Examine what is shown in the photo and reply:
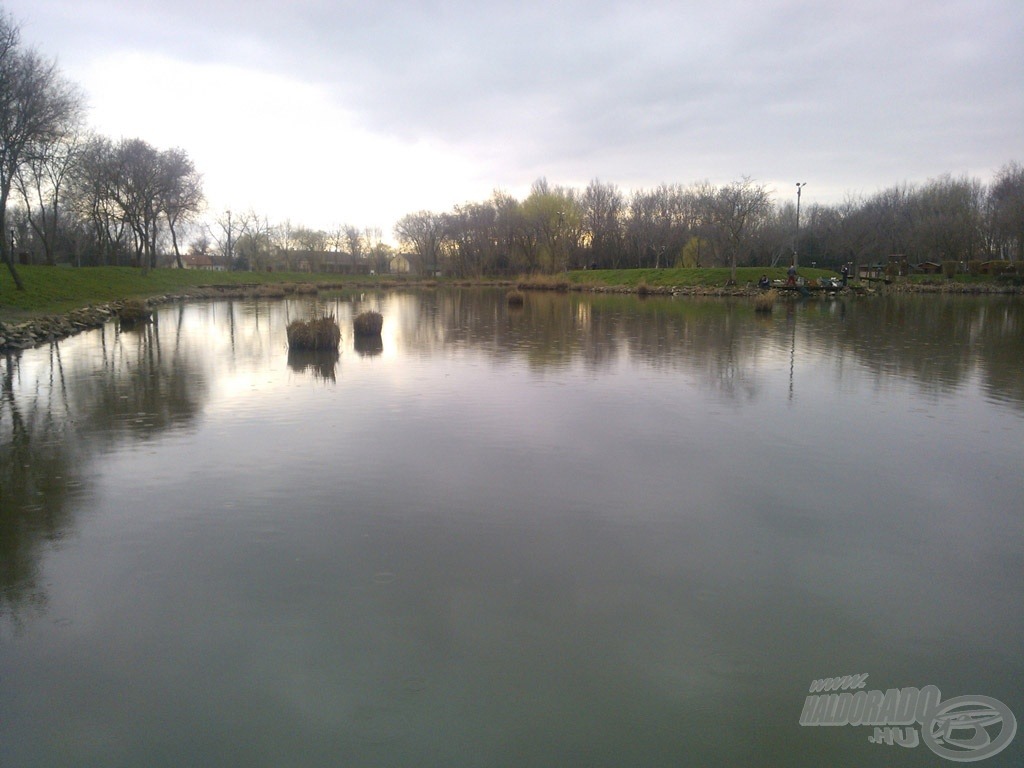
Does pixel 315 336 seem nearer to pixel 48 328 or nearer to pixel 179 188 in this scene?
pixel 48 328

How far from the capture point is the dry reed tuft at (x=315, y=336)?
17094mm

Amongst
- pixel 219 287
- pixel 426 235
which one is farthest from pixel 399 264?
pixel 219 287

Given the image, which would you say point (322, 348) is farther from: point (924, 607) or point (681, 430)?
point (924, 607)

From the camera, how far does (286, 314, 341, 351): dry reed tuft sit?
56.1ft

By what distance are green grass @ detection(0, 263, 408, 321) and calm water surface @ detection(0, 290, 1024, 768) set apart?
16786 millimetres

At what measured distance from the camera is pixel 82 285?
34125 millimetres

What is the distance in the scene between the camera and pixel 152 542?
19.0 ft

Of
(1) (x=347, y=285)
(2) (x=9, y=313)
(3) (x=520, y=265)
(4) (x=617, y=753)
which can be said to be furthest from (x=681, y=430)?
(3) (x=520, y=265)

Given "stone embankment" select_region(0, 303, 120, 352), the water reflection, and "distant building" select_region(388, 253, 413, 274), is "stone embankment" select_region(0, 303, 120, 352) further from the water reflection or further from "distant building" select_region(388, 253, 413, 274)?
"distant building" select_region(388, 253, 413, 274)

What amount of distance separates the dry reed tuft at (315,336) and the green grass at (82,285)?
37.1 ft

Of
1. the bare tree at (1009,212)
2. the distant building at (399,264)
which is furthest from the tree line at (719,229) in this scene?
the distant building at (399,264)

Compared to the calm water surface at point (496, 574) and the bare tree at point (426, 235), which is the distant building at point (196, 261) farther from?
the calm water surface at point (496, 574)

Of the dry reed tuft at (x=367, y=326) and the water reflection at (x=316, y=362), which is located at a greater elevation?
the dry reed tuft at (x=367, y=326)

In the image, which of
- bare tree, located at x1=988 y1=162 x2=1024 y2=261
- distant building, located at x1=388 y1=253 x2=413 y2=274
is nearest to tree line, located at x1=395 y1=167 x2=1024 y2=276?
bare tree, located at x1=988 y1=162 x2=1024 y2=261
